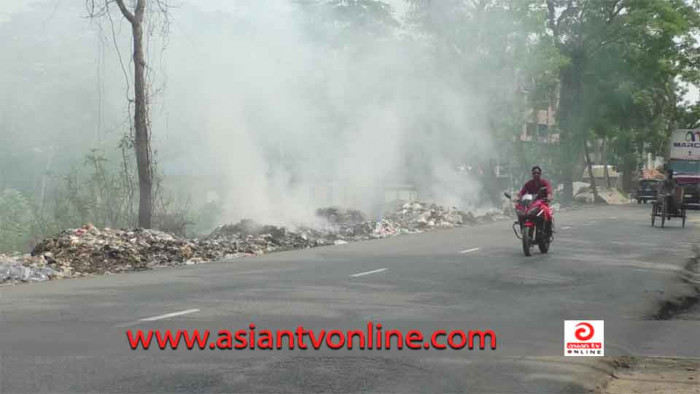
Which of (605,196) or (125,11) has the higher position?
(125,11)

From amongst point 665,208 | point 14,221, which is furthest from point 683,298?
point 14,221

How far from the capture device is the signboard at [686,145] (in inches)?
1491

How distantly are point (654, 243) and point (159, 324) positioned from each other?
14.6m

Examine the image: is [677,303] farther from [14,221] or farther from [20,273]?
[14,221]

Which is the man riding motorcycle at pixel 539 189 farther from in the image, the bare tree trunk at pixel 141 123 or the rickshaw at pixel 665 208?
the rickshaw at pixel 665 208

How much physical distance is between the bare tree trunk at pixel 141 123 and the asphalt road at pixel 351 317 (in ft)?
15.6

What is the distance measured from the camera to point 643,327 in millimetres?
8500

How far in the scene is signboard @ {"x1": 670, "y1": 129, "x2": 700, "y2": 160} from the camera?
37.9 metres

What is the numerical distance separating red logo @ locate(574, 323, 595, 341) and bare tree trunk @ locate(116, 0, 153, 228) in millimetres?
13321

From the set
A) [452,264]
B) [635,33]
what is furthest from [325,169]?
[635,33]

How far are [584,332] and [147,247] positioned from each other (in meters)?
10.6

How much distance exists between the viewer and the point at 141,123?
19250mm

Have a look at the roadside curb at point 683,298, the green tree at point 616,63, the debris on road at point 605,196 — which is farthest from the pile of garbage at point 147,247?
the debris on road at point 605,196

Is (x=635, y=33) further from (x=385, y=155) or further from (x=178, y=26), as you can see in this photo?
(x=178, y=26)
